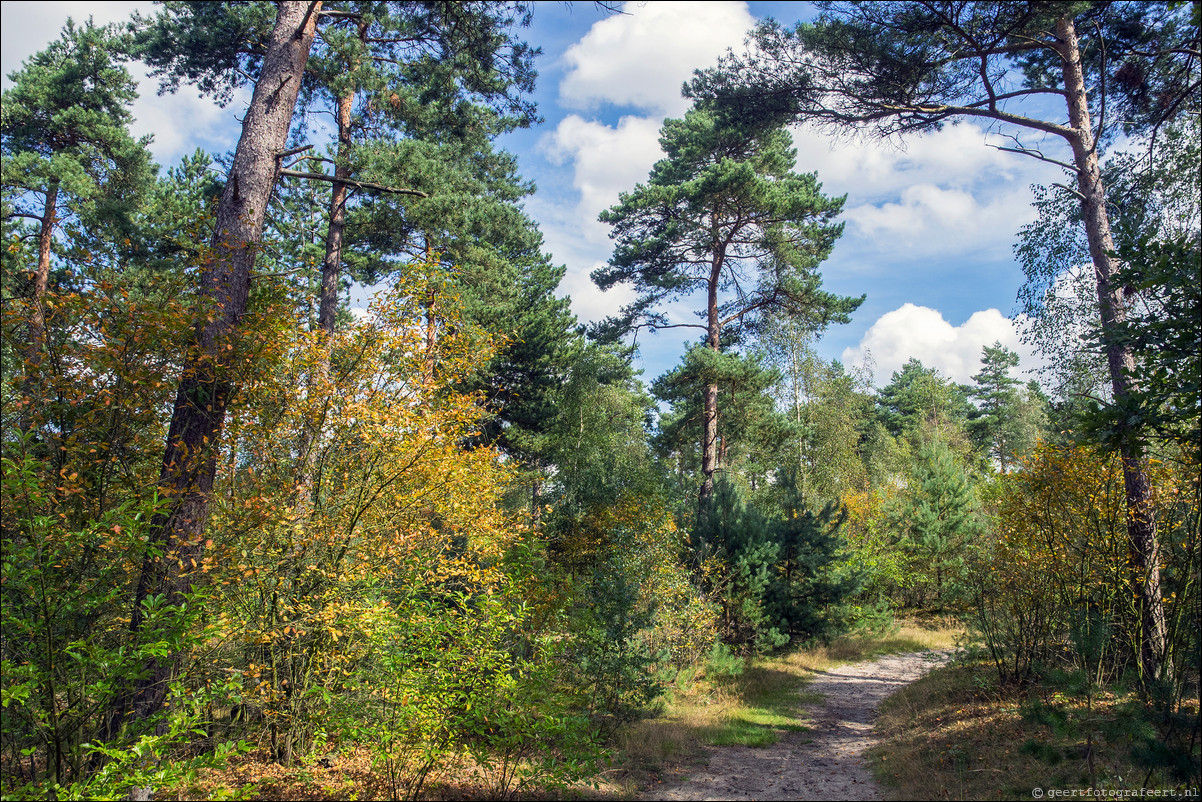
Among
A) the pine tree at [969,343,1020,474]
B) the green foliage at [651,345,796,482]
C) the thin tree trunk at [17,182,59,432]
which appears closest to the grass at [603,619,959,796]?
the green foliage at [651,345,796,482]

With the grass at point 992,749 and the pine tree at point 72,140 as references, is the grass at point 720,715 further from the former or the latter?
the pine tree at point 72,140

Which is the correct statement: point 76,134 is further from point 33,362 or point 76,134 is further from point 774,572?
point 774,572

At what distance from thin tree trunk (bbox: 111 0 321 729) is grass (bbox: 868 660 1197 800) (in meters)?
5.90

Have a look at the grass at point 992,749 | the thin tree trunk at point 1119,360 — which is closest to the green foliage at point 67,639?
the grass at point 992,749

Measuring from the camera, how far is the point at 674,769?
6445 millimetres

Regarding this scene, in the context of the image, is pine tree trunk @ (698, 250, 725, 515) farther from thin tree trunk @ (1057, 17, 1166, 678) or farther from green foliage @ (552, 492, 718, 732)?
thin tree trunk @ (1057, 17, 1166, 678)

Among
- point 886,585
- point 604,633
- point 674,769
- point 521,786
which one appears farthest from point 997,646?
point 886,585

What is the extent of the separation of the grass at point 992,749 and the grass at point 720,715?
153 centimetres

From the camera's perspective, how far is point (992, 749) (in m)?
5.67

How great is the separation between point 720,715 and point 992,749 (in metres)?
3.59

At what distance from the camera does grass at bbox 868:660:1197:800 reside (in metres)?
4.76

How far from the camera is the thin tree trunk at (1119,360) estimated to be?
19.2 ft

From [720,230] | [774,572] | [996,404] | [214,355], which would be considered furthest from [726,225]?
[996,404]

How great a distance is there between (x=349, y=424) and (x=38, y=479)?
200 centimetres
